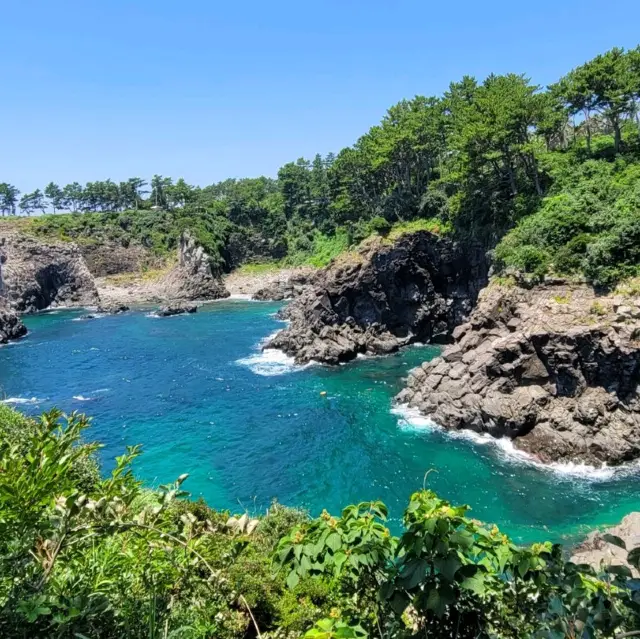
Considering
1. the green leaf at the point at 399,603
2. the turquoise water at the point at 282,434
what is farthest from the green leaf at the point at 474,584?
the turquoise water at the point at 282,434

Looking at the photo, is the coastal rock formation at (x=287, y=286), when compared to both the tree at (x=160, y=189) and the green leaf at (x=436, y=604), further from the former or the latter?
the green leaf at (x=436, y=604)

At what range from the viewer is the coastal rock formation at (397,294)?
197ft

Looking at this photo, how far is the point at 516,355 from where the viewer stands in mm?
34625

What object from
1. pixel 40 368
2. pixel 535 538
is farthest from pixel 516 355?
pixel 40 368

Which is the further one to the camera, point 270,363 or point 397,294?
point 397,294

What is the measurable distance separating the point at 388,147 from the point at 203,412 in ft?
147

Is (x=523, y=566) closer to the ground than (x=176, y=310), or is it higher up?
higher up

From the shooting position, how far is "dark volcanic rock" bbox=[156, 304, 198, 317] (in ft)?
282

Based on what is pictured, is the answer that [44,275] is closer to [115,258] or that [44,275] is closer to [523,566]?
[115,258]

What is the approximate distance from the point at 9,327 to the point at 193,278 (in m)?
38.5

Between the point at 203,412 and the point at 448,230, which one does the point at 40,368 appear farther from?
the point at 448,230

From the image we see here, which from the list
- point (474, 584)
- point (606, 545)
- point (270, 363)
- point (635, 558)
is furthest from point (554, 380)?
point (635, 558)

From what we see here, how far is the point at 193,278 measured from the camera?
106000 mm

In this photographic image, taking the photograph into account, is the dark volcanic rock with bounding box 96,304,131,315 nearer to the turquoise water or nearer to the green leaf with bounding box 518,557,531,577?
the turquoise water
